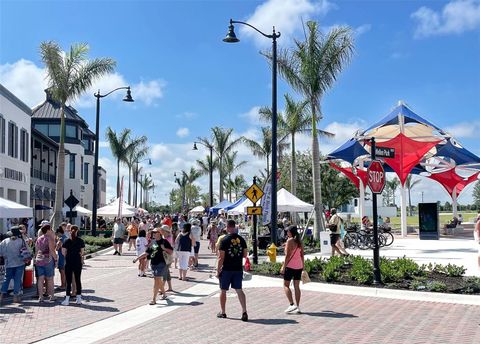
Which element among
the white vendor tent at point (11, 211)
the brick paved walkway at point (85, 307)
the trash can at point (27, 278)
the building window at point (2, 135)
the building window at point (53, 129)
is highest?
the building window at point (53, 129)

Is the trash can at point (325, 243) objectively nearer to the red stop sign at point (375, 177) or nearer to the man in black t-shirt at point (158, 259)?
the red stop sign at point (375, 177)

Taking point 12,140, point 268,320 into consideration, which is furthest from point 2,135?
point 268,320

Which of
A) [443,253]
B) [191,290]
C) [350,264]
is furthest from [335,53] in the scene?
[191,290]

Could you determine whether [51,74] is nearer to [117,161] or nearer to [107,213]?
[107,213]

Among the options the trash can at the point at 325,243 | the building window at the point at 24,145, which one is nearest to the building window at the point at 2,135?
the building window at the point at 24,145

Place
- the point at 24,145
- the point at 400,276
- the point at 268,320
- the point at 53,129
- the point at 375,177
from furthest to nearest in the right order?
the point at 53,129 → the point at 24,145 → the point at 400,276 → the point at 375,177 → the point at 268,320

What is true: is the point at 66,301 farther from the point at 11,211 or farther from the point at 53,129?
the point at 53,129

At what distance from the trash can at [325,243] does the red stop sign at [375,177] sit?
8154 mm

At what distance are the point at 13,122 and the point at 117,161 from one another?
2691 cm

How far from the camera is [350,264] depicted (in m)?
16.4

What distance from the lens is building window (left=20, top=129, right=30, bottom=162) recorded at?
35.5 meters

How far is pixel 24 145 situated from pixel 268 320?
30267mm

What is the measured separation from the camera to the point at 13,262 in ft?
40.9

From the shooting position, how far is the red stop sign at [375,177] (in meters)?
13.2
